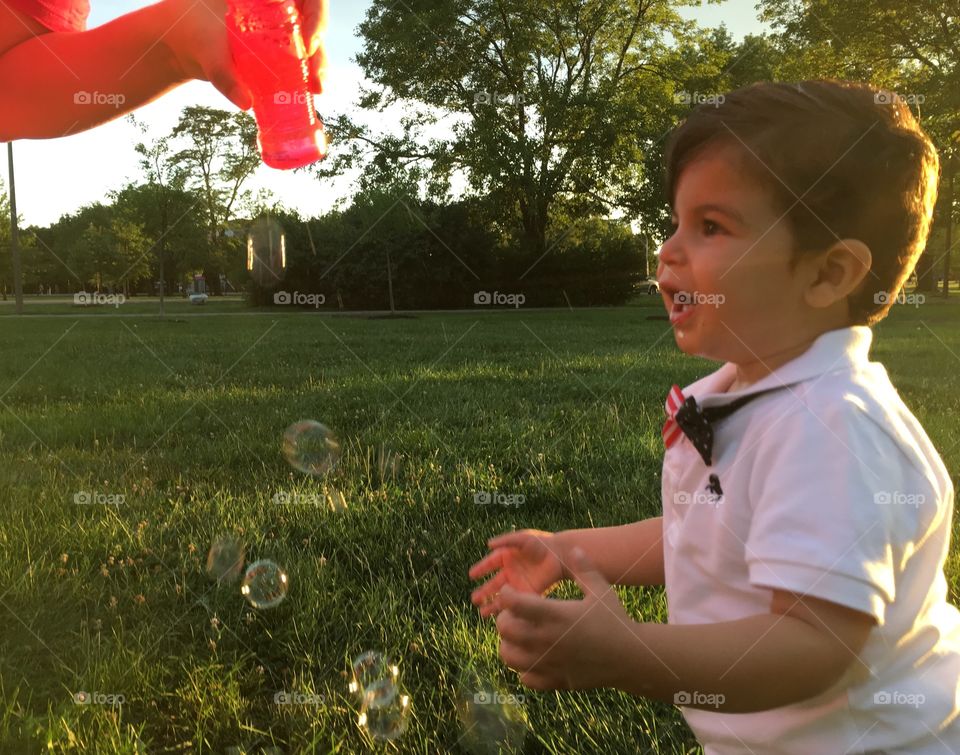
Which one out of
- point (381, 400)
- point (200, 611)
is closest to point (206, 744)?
point (200, 611)

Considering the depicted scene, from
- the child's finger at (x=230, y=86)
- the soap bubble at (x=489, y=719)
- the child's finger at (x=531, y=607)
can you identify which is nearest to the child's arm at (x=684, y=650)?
the child's finger at (x=531, y=607)

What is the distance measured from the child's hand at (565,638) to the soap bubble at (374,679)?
99cm

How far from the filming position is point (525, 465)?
3.88m

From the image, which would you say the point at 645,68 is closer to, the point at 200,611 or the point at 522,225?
the point at 522,225

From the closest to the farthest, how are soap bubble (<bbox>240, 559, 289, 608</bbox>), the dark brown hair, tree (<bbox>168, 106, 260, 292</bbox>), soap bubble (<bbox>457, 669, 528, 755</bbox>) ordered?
the dark brown hair
soap bubble (<bbox>457, 669, 528, 755</bbox>)
soap bubble (<bbox>240, 559, 289, 608</bbox>)
tree (<bbox>168, 106, 260, 292</bbox>)

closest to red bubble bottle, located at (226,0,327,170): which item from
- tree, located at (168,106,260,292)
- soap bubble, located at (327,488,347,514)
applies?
soap bubble, located at (327,488,347,514)

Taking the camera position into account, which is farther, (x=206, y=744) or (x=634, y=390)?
(x=634, y=390)

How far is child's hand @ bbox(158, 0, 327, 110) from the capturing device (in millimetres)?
1349

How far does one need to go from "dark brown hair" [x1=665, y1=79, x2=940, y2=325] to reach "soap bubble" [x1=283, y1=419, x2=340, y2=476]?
2.87 metres

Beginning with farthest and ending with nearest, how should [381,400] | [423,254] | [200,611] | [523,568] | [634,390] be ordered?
[423,254] → [634,390] → [381,400] → [200,611] → [523,568]

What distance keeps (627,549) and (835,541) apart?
2.12 ft

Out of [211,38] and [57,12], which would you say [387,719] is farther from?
[57,12]

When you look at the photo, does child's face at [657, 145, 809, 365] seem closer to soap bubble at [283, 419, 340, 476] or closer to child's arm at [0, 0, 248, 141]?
child's arm at [0, 0, 248, 141]

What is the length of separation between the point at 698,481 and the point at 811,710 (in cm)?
38
